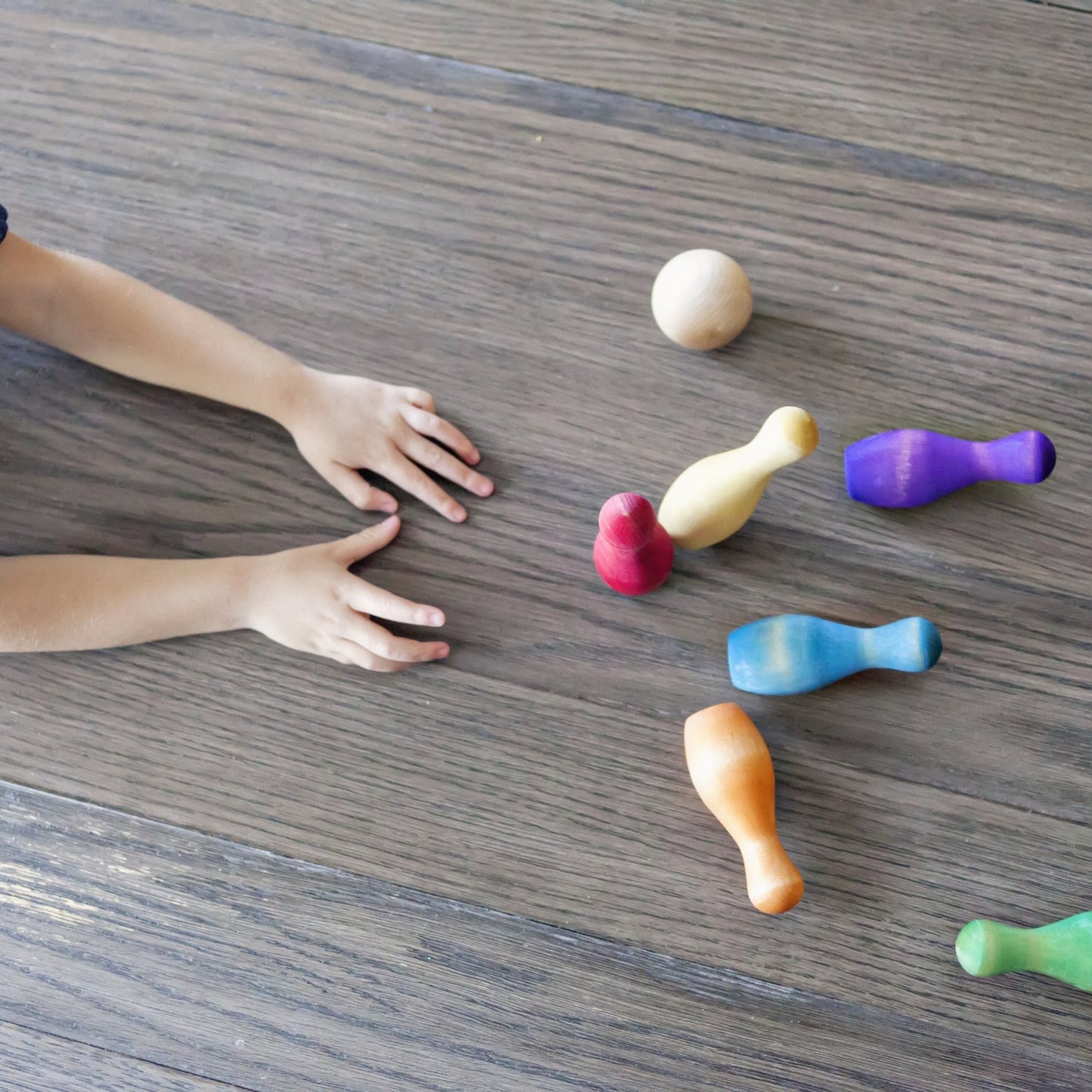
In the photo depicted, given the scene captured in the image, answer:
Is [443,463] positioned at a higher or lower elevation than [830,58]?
lower

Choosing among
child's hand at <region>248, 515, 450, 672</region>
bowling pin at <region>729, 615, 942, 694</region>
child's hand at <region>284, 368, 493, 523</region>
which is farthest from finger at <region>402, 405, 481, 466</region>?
bowling pin at <region>729, 615, 942, 694</region>

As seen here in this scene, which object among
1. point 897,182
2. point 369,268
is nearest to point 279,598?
point 369,268

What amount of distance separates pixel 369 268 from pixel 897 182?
368 mm

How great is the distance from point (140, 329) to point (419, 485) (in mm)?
210

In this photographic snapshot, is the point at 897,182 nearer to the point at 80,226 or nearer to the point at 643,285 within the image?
the point at 643,285

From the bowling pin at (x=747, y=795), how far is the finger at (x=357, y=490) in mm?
247

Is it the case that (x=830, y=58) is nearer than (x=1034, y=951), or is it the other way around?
(x=1034, y=951)

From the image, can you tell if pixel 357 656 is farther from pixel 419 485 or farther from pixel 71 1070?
pixel 71 1070

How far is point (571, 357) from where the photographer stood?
0.63m

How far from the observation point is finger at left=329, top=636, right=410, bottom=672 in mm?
596

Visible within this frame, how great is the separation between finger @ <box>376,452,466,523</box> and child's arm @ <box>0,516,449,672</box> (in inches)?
2.6

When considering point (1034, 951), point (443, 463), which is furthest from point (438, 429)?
point (1034, 951)

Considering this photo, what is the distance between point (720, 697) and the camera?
1.94ft

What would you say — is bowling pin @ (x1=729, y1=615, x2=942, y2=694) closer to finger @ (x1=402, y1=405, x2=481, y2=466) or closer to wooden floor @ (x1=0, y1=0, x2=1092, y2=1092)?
wooden floor @ (x1=0, y1=0, x2=1092, y2=1092)
